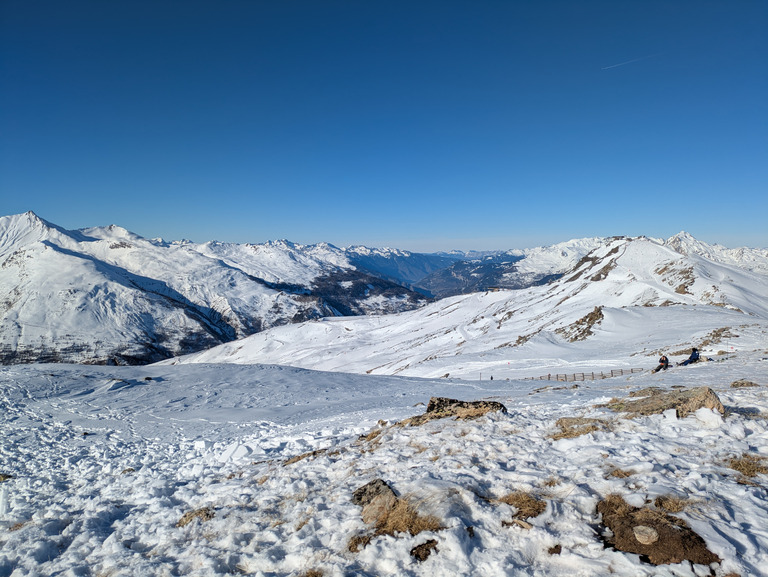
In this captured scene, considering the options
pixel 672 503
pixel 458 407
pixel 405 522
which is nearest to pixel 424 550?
pixel 405 522

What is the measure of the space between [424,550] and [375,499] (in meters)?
1.89

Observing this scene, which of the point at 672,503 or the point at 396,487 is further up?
the point at 672,503

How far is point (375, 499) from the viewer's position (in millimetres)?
7266

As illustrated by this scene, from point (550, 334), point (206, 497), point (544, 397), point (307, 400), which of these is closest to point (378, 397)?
point (307, 400)

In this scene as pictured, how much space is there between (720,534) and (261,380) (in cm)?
3046

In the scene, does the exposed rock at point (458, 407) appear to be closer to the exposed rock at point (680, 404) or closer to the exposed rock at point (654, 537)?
the exposed rock at point (680, 404)

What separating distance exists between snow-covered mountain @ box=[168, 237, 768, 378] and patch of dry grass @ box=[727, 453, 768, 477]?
98.7ft

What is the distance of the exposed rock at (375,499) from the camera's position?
6801 millimetres

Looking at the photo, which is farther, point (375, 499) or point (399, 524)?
point (375, 499)

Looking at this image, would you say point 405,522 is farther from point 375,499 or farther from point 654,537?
point 654,537

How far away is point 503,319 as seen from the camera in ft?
284

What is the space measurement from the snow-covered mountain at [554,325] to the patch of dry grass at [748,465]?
98.7 feet

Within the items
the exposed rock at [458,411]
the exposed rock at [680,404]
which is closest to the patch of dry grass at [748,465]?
the exposed rock at [680,404]

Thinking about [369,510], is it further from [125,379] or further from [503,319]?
[503,319]
